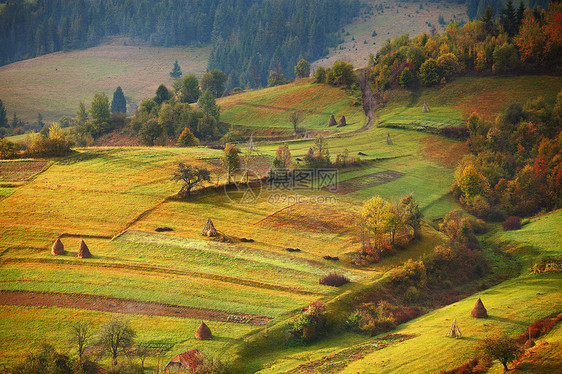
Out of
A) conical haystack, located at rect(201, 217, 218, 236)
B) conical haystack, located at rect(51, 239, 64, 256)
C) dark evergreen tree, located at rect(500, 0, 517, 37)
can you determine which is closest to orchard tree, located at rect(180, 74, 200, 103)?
dark evergreen tree, located at rect(500, 0, 517, 37)

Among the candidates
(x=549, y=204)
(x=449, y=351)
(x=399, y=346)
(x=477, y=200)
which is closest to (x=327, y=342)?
(x=399, y=346)

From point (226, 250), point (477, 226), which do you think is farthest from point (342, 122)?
point (226, 250)

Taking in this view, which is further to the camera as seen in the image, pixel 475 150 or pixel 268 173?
pixel 475 150

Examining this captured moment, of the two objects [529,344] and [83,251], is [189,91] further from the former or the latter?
[529,344]

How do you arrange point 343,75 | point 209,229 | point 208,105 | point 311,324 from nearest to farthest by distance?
point 311,324, point 209,229, point 208,105, point 343,75

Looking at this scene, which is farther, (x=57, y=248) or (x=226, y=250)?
(x=226, y=250)

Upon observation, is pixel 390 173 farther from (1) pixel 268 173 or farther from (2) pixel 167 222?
(2) pixel 167 222

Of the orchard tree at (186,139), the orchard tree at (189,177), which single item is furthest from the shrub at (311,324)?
the orchard tree at (186,139)
